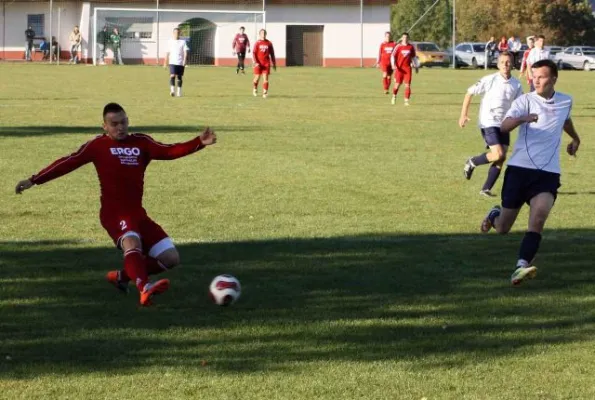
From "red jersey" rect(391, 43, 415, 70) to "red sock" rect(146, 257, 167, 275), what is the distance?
77.5 ft

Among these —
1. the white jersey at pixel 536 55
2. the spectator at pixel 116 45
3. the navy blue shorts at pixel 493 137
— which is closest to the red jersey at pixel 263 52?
the white jersey at pixel 536 55

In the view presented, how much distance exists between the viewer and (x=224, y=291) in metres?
7.91

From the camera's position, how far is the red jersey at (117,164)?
27.1 ft

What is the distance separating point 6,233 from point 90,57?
2248 inches

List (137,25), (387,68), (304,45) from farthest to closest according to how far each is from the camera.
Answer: (304,45) < (137,25) < (387,68)

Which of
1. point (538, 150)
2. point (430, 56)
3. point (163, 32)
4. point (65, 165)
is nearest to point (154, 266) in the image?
point (65, 165)

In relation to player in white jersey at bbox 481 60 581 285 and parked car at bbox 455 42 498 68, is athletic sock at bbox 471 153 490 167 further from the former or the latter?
parked car at bbox 455 42 498 68

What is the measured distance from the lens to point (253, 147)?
1919 centimetres

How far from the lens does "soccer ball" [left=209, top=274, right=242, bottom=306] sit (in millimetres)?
7914

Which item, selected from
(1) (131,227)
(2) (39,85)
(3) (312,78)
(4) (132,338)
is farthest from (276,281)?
(3) (312,78)

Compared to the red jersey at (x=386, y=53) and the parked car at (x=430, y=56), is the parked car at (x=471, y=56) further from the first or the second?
the red jersey at (x=386, y=53)

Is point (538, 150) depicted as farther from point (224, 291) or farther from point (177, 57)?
point (177, 57)

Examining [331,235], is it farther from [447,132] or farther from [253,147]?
[447,132]

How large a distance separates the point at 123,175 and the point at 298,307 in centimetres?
154
